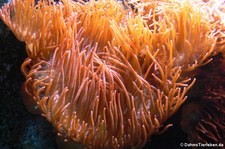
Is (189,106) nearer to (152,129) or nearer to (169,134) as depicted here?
(169,134)

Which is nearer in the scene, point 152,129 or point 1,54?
point 152,129

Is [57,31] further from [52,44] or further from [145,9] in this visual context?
[145,9]

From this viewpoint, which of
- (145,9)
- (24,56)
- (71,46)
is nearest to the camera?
(71,46)

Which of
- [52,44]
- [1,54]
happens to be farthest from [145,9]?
[1,54]

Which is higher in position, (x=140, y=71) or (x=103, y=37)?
(x=103, y=37)

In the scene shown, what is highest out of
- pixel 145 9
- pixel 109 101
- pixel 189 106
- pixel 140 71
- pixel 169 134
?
pixel 145 9

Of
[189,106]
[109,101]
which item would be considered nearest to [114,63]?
[109,101]

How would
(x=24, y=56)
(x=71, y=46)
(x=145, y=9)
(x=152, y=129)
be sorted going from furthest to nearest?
(x=145, y=9) → (x=24, y=56) → (x=71, y=46) → (x=152, y=129)
